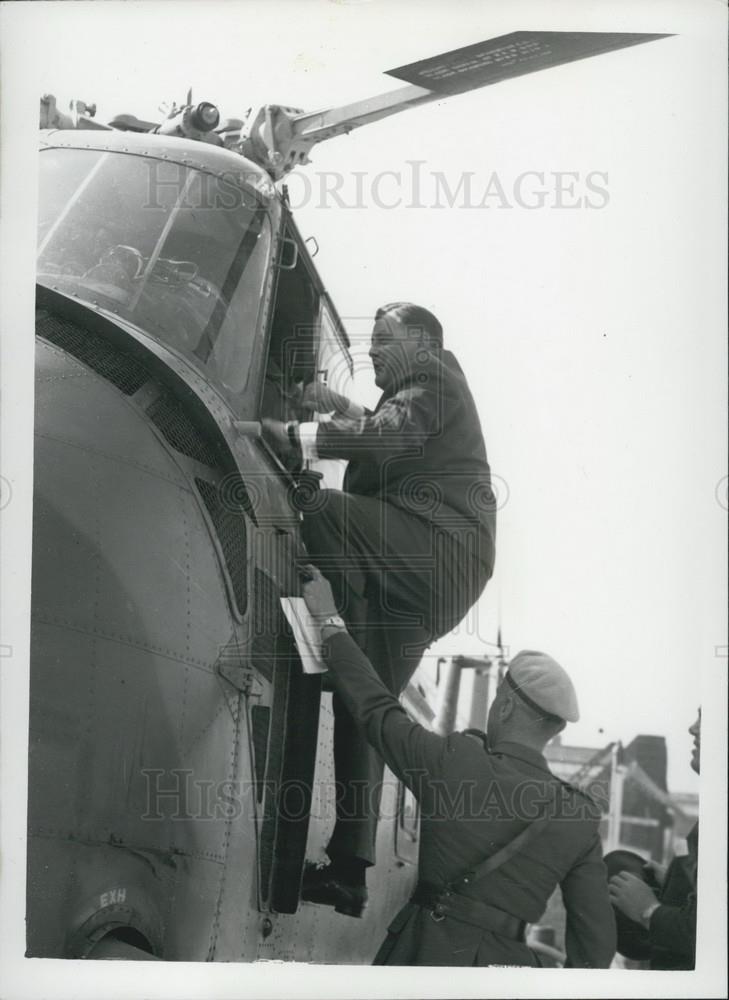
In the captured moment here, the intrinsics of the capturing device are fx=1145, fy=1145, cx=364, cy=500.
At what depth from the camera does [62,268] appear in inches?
156

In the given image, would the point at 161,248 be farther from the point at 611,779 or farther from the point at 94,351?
the point at 611,779

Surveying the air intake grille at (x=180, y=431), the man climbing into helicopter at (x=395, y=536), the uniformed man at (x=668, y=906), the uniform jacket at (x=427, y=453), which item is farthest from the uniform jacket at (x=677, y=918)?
the air intake grille at (x=180, y=431)

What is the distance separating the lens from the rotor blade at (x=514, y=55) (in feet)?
14.1

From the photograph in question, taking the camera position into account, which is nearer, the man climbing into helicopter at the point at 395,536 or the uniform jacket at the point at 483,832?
the uniform jacket at the point at 483,832

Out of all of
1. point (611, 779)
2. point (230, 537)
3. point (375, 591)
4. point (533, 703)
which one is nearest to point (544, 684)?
point (533, 703)

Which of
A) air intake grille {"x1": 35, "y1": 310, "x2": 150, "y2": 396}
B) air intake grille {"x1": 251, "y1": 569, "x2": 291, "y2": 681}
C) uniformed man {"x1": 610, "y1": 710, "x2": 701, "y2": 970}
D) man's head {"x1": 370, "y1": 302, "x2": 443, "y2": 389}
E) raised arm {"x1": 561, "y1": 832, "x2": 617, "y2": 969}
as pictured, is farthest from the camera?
man's head {"x1": 370, "y1": 302, "x2": 443, "y2": 389}

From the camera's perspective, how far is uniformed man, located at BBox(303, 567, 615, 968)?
3.77 m

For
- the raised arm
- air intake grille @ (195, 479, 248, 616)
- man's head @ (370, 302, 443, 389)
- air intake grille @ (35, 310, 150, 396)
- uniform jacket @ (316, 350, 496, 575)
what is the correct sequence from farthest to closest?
1. man's head @ (370, 302, 443, 389)
2. uniform jacket @ (316, 350, 496, 575)
3. the raised arm
4. air intake grille @ (195, 479, 248, 616)
5. air intake grille @ (35, 310, 150, 396)

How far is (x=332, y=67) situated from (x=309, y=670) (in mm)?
2256

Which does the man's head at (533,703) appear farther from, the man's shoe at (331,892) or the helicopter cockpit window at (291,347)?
the helicopter cockpit window at (291,347)

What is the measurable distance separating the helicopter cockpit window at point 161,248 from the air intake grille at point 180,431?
416mm

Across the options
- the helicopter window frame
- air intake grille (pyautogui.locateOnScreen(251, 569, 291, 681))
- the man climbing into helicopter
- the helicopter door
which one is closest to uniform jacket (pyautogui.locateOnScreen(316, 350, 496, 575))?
the man climbing into helicopter

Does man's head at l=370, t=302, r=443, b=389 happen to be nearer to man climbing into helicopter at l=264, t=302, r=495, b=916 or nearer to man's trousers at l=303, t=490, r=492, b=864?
man climbing into helicopter at l=264, t=302, r=495, b=916

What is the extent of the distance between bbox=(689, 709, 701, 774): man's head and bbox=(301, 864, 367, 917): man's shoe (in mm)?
1264
